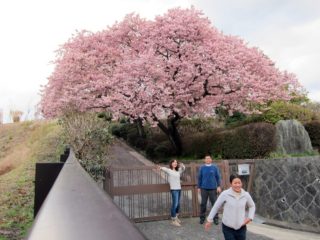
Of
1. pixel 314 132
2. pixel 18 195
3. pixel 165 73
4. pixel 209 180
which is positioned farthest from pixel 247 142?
pixel 18 195

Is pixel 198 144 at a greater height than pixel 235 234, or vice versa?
pixel 198 144

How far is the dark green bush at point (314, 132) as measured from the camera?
16.7 meters

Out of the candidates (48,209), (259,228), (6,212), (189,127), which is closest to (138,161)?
(189,127)

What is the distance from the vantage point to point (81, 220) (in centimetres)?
70

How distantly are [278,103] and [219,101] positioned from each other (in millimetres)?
3702

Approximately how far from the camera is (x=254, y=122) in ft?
57.8

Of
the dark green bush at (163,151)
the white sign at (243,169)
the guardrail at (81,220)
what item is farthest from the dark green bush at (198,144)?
the guardrail at (81,220)

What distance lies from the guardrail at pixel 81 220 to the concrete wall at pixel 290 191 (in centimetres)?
1172

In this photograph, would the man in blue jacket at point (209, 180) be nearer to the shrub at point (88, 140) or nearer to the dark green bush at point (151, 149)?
the shrub at point (88, 140)

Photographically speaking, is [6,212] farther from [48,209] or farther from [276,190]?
[48,209]

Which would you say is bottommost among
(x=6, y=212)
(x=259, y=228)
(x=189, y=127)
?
(x=259, y=228)

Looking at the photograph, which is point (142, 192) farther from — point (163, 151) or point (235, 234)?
point (163, 151)

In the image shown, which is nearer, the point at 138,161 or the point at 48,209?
the point at 48,209

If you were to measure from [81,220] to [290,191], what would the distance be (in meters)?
12.4
